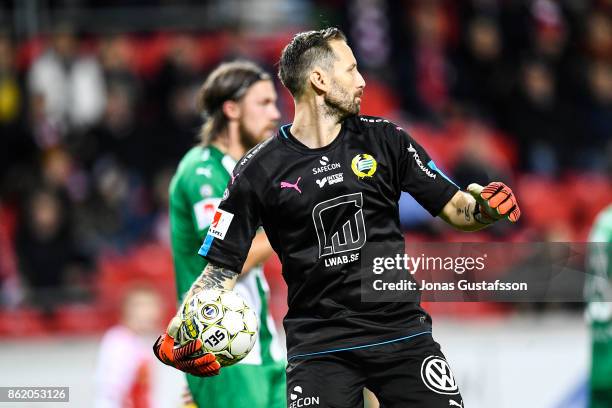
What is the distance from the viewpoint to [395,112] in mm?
13367

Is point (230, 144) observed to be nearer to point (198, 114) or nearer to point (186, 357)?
point (186, 357)

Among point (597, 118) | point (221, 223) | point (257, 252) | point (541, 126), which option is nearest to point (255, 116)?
point (257, 252)

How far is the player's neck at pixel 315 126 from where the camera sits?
4895 millimetres

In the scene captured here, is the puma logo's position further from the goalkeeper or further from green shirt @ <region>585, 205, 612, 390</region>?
green shirt @ <region>585, 205, 612, 390</region>

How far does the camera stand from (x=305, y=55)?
4.91m

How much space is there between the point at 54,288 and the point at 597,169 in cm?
632

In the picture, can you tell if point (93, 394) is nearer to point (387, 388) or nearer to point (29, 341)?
point (29, 341)

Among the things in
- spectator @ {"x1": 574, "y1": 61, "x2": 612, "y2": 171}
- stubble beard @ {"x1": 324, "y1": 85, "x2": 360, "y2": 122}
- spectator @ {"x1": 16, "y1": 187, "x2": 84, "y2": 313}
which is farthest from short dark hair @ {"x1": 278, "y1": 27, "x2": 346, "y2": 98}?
spectator @ {"x1": 574, "y1": 61, "x2": 612, "y2": 171}

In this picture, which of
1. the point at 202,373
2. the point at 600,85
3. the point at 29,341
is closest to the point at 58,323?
the point at 29,341

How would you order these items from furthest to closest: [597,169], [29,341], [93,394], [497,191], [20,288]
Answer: [597,169], [20,288], [29,341], [93,394], [497,191]

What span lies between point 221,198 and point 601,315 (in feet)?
8.56

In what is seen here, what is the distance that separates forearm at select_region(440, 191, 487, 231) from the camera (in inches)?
187

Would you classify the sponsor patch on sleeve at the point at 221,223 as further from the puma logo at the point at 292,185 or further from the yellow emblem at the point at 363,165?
the yellow emblem at the point at 363,165

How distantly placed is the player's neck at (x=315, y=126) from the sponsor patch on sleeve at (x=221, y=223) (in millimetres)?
450
